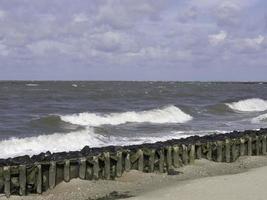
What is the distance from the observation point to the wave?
62.6 feet

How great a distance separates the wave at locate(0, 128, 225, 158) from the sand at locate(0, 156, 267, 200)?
242 inches

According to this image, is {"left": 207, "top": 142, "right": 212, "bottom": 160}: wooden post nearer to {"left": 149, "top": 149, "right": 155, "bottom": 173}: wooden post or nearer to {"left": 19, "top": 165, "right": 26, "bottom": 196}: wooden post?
{"left": 149, "top": 149, "right": 155, "bottom": 173}: wooden post

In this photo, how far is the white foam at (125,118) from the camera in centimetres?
3165

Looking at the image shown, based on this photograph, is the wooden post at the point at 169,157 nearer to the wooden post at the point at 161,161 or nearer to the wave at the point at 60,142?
the wooden post at the point at 161,161

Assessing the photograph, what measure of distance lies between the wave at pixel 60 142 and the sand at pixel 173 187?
242 inches

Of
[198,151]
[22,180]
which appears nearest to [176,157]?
[198,151]

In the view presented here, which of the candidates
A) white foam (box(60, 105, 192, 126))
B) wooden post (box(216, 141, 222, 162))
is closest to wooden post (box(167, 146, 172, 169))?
wooden post (box(216, 141, 222, 162))

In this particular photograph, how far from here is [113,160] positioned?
12812 millimetres

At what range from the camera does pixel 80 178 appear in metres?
12.1

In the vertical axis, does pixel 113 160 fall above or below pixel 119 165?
above

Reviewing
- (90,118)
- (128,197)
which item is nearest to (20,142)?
(128,197)

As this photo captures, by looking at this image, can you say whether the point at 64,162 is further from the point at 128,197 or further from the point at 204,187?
the point at 204,187

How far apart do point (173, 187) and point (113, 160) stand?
193cm

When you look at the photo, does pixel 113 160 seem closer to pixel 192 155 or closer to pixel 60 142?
pixel 192 155
